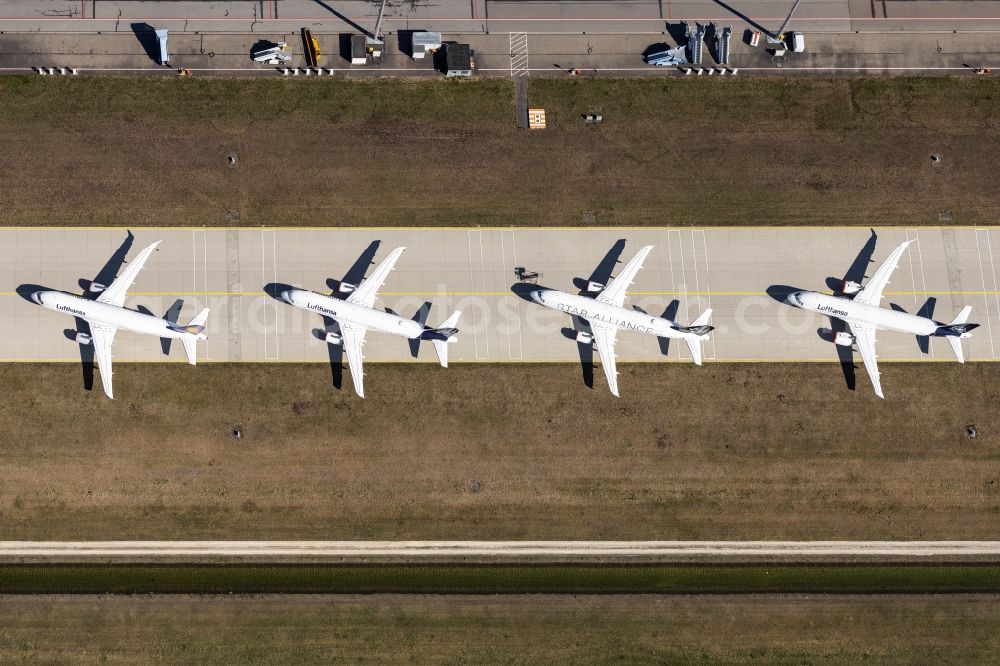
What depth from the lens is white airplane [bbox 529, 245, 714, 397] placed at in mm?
45250

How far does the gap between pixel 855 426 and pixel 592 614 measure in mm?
22507

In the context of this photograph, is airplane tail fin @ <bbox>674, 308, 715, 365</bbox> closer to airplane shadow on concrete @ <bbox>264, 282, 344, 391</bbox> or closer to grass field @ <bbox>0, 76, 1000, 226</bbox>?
grass field @ <bbox>0, 76, 1000, 226</bbox>

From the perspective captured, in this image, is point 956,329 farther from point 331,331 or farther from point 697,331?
point 331,331

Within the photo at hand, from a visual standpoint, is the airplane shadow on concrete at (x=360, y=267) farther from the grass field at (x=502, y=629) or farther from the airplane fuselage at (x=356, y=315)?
the grass field at (x=502, y=629)

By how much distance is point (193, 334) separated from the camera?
43906 millimetres

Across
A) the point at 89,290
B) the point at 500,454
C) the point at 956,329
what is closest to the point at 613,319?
the point at 500,454

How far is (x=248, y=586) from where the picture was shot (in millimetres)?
45406

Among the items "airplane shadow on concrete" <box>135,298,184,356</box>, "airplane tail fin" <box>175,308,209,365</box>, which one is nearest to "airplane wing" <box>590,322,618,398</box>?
"airplane tail fin" <box>175,308,209,365</box>

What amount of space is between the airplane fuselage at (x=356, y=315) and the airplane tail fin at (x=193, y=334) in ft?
20.0

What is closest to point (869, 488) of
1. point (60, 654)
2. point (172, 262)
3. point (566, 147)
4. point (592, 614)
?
point (592, 614)

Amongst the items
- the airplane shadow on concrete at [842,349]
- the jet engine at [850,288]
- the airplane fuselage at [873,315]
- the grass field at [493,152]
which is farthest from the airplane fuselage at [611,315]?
the jet engine at [850,288]

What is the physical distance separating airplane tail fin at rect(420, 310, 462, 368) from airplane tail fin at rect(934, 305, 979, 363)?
33077 mm

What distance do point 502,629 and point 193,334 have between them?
28622 mm

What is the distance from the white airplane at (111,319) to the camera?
43969 millimetres
